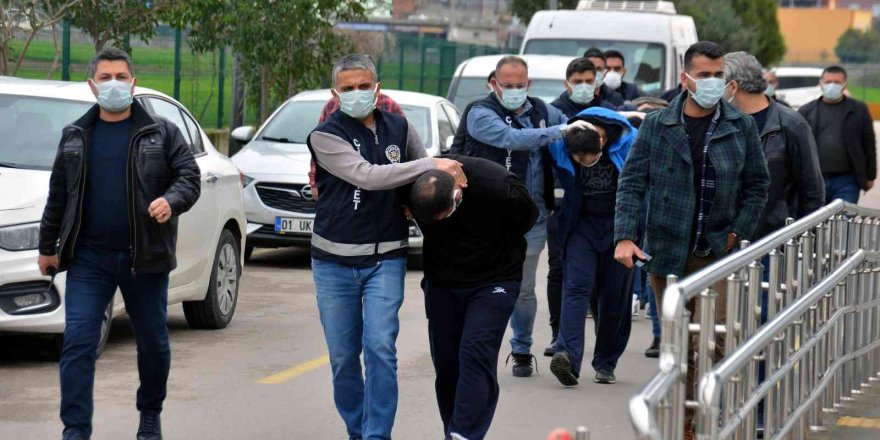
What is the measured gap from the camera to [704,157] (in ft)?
23.4

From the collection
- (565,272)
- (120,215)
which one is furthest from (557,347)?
(120,215)

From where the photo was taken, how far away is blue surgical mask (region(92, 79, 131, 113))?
696cm

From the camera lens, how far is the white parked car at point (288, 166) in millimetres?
14070

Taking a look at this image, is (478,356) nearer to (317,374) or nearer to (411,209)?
(411,209)

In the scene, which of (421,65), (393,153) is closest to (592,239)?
(393,153)


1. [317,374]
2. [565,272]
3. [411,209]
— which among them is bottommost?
[317,374]

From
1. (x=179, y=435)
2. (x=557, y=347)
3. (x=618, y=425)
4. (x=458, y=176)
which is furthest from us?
(x=557, y=347)

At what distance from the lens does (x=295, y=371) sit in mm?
9289

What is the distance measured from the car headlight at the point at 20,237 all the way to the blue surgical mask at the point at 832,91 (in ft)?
23.4

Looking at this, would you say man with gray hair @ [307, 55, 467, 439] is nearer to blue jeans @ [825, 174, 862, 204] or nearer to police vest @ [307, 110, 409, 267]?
police vest @ [307, 110, 409, 267]

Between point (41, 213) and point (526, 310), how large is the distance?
111 inches

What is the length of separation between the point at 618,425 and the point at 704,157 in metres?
1.59

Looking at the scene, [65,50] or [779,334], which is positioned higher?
[65,50]

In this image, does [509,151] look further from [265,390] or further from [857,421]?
[857,421]
